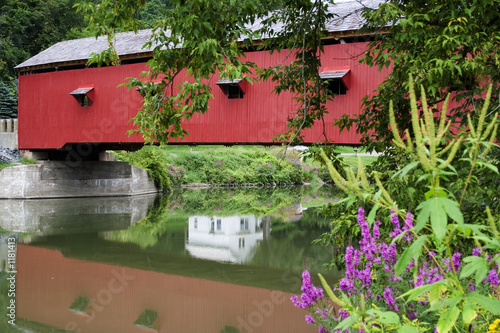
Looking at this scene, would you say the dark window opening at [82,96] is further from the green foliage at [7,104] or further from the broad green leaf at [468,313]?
the broad green leaf at [468,313]

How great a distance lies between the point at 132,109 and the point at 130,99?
266 millimetres

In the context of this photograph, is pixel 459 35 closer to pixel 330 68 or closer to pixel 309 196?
pixel 330 68

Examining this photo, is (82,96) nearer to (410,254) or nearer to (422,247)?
(422,247)

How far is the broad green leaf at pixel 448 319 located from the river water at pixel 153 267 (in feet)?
12.6

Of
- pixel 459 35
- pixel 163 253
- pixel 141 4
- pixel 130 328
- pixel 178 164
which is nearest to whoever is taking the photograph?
pixel 459 35

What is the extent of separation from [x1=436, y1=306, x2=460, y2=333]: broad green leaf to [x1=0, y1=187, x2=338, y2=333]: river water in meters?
3.84

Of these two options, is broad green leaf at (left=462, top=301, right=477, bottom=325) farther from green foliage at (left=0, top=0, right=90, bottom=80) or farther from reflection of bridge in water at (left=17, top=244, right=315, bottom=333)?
green foliage at (left=0, top=0, right=90, bottom=80)

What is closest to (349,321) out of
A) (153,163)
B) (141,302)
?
(141,302)

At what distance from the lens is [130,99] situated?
1302 centimetres

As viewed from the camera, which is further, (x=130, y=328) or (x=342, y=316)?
(x=130, y=328)

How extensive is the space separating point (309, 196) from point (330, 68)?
1132cm

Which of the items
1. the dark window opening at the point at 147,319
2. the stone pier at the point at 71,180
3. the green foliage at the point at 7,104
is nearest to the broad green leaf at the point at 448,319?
the dark window opening at the point at 147,319

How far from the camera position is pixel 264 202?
59.3 ft

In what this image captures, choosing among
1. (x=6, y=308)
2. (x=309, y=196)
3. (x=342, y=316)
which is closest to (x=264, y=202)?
(x=309, y=196)
